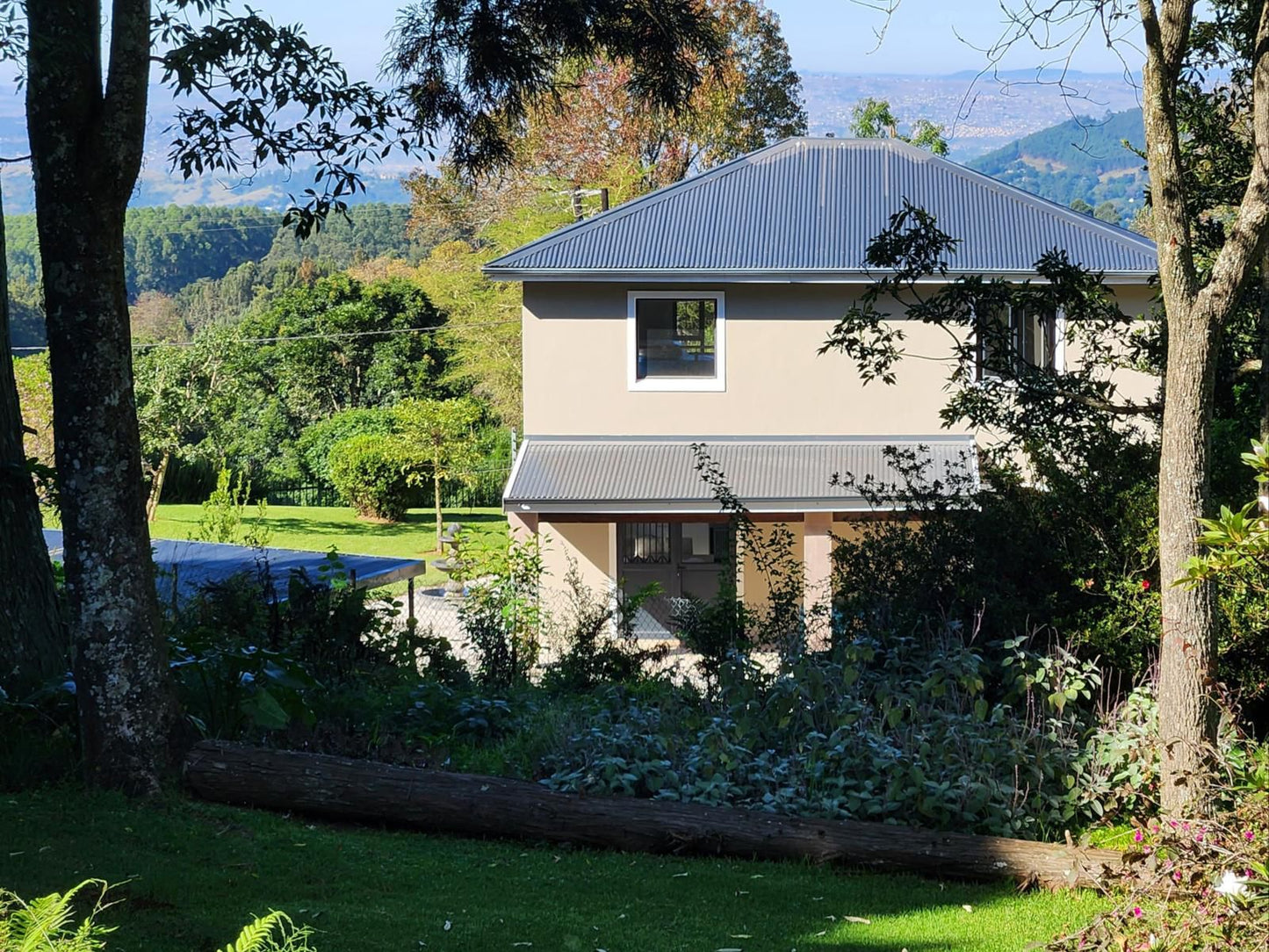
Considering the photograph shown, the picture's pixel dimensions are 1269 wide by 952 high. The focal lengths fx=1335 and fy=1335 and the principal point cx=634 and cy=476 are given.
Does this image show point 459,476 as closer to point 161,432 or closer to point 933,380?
point 161,432

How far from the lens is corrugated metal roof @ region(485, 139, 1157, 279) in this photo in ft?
61.3

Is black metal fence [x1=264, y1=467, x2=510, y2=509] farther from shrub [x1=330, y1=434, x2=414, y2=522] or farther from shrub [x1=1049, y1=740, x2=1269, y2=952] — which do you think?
shrub [x1=1049, y1=740, x2=1269, y2=952]

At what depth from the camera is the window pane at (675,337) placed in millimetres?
19312

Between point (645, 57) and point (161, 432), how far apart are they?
78.5ft

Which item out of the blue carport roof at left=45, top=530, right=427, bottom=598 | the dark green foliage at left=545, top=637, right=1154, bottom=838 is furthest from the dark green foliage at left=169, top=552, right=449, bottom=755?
the dark green foliage at left=545, top=637, right=1154, bottom=838

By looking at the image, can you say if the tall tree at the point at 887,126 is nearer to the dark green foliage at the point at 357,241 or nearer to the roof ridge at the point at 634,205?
the roof ridge at the point at 634,205

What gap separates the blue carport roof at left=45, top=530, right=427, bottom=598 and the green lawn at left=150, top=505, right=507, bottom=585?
11100 millimetres

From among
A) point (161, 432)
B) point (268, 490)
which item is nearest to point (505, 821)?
point (161, 432)

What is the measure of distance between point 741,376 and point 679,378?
35.8 inches

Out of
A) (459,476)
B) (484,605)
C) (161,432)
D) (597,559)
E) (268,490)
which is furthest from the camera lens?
(268,490)

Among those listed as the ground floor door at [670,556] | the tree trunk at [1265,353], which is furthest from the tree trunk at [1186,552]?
the ground floor door at [670,556]

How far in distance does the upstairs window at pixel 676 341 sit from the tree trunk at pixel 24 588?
1177cm

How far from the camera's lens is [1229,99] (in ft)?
32.4

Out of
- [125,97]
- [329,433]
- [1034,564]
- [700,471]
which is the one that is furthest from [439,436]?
[125,97]
